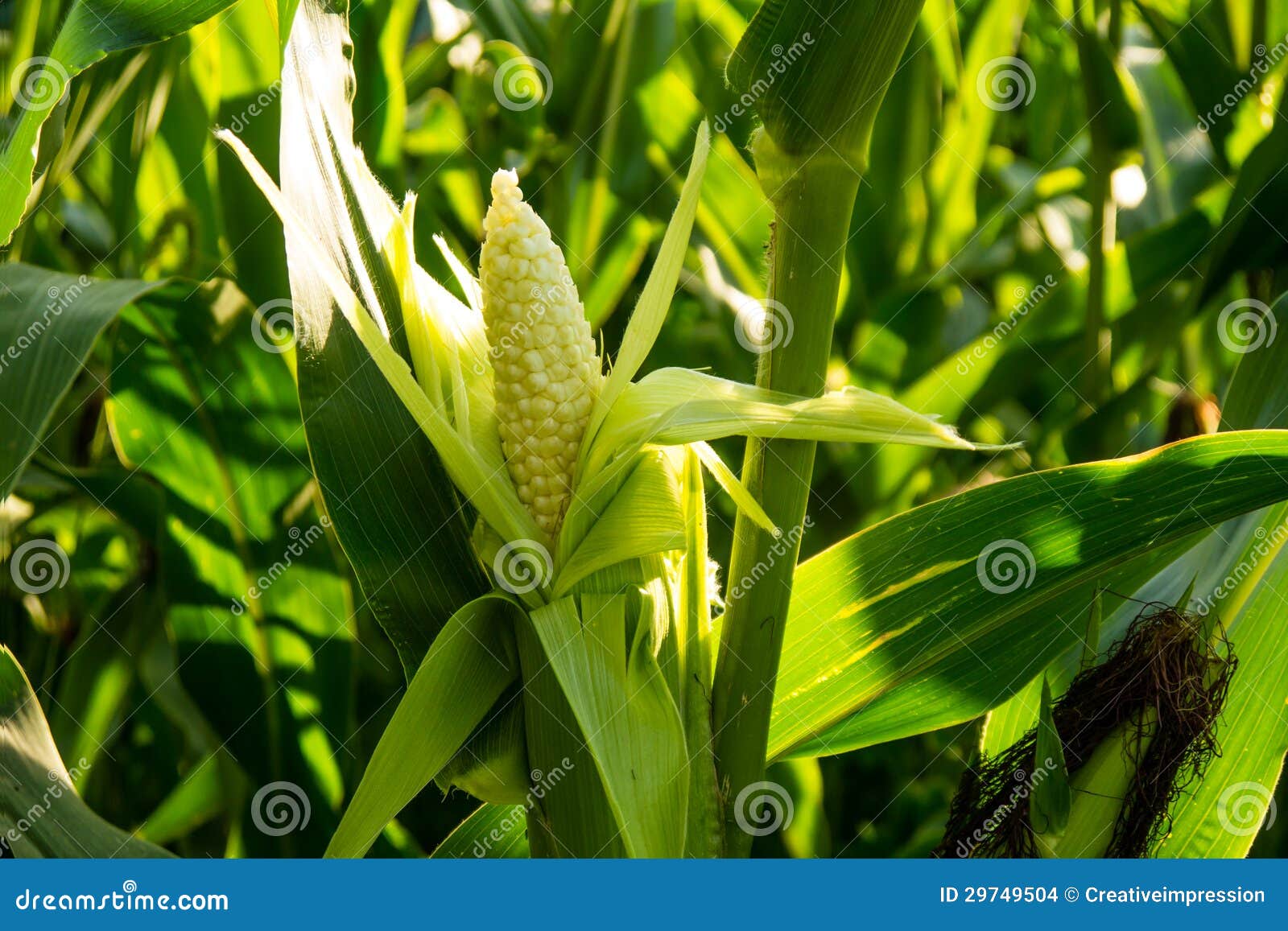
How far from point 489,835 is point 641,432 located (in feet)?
1.54

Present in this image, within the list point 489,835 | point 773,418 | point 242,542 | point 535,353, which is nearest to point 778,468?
point 773,418

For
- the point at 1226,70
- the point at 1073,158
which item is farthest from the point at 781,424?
the point at 1073,158

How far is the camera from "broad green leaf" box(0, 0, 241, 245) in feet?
1.97

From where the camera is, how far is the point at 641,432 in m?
0.62

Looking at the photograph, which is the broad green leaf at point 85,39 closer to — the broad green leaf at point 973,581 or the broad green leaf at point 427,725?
the broad green leaf at point 427,725

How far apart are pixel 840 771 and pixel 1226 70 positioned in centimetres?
110

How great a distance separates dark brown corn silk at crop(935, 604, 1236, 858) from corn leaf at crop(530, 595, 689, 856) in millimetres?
299

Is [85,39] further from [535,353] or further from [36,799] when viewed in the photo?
[36,799]

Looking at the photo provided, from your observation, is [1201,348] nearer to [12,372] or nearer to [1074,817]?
[1074,817]

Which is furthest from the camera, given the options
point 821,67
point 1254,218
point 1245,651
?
point 1254,218

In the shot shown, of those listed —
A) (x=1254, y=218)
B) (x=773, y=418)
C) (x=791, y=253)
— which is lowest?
(x=773, y=418)

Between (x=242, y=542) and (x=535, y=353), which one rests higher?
(x=535, y=353)

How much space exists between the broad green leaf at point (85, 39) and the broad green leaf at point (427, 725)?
37 centimetres

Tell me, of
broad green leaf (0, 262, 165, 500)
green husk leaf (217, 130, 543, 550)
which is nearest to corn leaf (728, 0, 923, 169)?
green husk leaf (217, 130, 543, 550)
